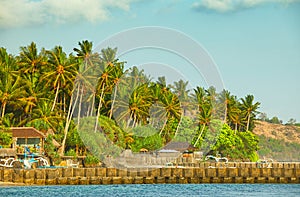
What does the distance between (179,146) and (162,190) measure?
160 ft

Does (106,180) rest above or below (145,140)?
below

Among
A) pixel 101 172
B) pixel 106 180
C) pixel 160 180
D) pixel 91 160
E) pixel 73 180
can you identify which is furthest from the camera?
pixel 91 160

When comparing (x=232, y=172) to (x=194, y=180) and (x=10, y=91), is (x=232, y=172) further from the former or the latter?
(x=10, y=91)

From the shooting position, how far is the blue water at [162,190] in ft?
187

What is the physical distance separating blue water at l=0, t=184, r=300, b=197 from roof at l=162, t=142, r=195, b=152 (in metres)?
40.4

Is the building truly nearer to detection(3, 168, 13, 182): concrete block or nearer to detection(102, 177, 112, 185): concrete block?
detection(102, 177, 112, 185): concrete block

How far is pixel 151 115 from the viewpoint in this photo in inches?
4186

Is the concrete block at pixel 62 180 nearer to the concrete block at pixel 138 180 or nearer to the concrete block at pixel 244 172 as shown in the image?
the concrete block at pixel 138 180

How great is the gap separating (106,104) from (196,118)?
23.2m

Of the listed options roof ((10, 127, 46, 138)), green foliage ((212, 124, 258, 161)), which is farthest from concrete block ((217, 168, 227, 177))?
green foliage ((212, 124, 258, 161))

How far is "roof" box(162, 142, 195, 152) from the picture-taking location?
107394mm

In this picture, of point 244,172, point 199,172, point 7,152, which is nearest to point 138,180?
point 199,172

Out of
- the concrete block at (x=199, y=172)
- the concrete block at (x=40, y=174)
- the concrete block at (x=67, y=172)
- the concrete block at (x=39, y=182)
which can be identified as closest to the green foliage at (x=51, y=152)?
the concrete block at (x=67, y=172)

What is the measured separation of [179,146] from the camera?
110 metres
